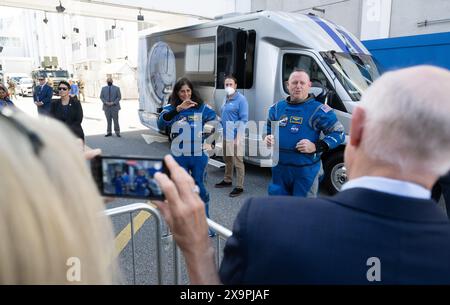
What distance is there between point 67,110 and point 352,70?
4.61m

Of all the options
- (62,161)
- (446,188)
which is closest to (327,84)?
(446,188)

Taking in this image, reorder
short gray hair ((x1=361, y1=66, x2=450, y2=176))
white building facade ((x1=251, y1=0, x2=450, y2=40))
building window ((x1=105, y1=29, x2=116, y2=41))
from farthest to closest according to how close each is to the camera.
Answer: building window ((x1=105, y1=29, x2=116, y2=41))
white building facade ((x1=251, y1=0, x2=450, y2=40))
short gray hair ((x1=361, y1=66, x2=450, y2=176))

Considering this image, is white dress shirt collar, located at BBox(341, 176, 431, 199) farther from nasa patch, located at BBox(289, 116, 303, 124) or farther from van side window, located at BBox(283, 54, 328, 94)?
van side window, located at BBox(283, 54, 328, 94)

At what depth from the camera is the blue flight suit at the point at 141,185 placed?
3.34 ft

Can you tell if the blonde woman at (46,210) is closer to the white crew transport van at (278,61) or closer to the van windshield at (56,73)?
the white crew transport van at (278,61)

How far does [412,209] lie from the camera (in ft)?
2.79

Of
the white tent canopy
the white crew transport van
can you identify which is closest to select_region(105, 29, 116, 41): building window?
the white tent canopy

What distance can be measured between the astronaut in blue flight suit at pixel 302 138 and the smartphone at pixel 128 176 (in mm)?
2446

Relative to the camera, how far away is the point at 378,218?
841 mm

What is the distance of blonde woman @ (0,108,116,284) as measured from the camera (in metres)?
0.56

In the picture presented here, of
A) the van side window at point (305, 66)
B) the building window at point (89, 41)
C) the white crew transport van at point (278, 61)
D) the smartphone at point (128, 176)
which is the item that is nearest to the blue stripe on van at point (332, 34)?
the white crew transport van at point (278, 61)

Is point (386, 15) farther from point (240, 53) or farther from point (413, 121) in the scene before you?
point (413, 121)

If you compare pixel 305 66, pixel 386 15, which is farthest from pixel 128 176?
pixel 386 15

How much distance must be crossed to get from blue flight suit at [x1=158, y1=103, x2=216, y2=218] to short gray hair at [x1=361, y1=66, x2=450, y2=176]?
287cm
